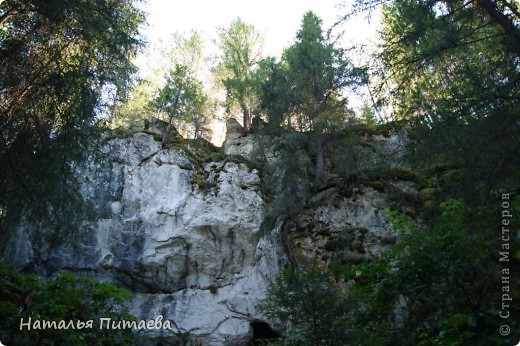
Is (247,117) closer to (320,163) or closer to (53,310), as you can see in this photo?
(320,163)

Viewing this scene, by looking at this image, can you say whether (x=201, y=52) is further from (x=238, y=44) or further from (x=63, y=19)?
(x=63, y=19)

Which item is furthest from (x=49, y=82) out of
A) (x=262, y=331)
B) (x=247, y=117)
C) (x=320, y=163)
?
(x=247, y=117)

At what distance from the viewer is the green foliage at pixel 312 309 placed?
20.2ft

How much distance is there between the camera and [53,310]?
5312mm

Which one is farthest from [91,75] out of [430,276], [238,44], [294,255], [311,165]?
[238,44]

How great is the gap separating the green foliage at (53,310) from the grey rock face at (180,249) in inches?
292

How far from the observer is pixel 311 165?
54.8 ft

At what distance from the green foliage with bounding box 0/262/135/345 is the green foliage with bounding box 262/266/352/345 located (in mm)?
2563

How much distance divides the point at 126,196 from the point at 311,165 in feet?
24.9

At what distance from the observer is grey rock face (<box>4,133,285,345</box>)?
1364cm

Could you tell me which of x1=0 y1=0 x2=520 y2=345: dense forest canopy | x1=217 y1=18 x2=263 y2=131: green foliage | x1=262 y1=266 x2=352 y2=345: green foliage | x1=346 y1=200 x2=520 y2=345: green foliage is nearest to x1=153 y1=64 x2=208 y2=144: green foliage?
x1=217 y1=18 x2=263 y2=131: green foliage

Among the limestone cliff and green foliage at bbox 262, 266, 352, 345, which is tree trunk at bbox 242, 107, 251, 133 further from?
green foliage at bbox 262, 266, 352, 345

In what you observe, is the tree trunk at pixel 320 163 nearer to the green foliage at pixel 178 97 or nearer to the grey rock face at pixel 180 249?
the grey rock face at pixel 180 249

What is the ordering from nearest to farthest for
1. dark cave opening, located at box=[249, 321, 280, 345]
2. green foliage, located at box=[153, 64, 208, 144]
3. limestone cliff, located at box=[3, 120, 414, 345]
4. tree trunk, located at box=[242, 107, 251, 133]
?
limestone cliff, located at box=[3, 120, 414, 345], dark cave opening, located at box=[249, 321, 280, 345], green foliage, located at box=[153, 64, 208, 144], tree trunk, located at box=[242, 107, 251, 133]
